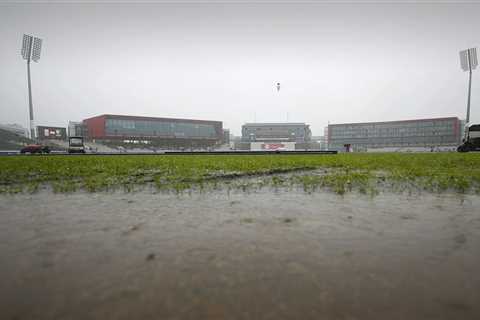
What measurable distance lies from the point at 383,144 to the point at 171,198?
12658cm

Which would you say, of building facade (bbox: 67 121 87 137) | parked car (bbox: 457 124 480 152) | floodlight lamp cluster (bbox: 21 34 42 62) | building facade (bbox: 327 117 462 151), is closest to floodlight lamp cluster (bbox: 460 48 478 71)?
parked car (bbox: 457 124 480 152)

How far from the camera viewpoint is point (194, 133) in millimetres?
104812

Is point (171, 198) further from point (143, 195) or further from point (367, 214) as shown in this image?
point (367, 214)

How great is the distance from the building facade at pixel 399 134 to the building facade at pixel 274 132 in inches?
775

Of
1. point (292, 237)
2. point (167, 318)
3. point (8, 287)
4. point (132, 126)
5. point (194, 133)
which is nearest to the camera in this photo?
point (167, 318)

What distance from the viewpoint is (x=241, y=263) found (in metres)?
1.85

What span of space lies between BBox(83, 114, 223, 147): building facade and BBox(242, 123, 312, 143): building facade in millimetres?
15583

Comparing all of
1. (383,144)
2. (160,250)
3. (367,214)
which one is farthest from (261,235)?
(383,144)

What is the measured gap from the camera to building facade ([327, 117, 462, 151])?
9629 centimetres

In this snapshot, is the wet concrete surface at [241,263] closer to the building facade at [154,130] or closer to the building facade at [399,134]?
the building facade at [154,130]

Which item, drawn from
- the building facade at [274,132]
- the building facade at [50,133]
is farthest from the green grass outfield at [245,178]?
the building facade at [274,132]

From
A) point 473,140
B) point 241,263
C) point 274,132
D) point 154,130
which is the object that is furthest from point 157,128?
point 241,263

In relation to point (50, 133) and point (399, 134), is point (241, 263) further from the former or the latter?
point (399, 134)

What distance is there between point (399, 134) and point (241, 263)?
129102 mm
